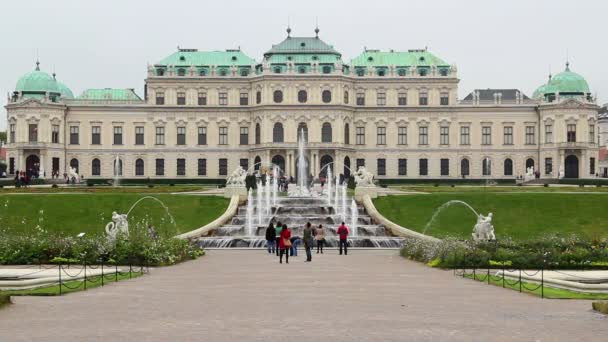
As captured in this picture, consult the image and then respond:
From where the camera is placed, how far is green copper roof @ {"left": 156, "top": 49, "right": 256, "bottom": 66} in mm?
98188

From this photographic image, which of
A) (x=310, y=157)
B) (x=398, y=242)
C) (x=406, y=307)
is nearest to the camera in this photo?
(x=406, y=307)

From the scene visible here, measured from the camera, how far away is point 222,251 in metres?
39.1

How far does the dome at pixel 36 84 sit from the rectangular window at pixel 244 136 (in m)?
20.5

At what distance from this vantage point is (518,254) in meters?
28.7

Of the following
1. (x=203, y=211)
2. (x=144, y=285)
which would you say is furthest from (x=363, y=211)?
(x=144, y=285)

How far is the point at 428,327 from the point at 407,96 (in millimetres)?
83422

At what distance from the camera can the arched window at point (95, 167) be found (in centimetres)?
9725

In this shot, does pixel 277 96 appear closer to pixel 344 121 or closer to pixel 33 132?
pixel 344 121

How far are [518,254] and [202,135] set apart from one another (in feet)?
234

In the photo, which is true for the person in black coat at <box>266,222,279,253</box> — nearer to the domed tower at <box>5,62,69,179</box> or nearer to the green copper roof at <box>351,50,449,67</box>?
the domed tower at <box>5,62,69,179</box>

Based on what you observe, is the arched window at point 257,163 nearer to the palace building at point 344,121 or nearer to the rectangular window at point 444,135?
the palace building at point 344,121

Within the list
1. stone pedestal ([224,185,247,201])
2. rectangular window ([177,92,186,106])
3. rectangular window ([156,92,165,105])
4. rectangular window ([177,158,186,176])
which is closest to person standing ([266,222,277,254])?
stone pedestal ([224,185,247,201])

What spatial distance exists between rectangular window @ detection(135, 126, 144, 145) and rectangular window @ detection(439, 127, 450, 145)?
107 feet

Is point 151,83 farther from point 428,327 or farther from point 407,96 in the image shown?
point 428,327
